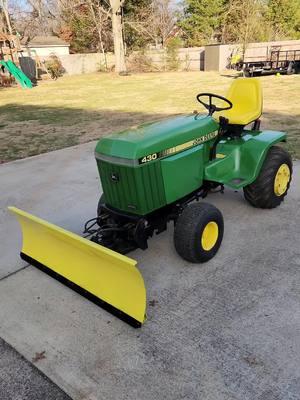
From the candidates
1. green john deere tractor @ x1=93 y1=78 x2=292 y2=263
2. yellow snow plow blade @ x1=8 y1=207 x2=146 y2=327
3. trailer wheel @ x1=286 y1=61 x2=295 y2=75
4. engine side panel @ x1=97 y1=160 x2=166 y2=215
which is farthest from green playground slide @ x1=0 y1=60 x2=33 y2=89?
engine side panel @ x1=97 y1=160 x2=166 y2=215

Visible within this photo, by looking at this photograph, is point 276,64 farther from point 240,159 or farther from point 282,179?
point 240,159

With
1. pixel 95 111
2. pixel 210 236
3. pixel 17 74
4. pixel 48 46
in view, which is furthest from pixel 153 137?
pixel 48 46

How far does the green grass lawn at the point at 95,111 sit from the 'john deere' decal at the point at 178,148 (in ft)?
9.06

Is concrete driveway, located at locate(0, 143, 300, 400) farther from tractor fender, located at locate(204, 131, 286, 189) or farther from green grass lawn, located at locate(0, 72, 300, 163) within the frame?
green grass lawn, located at locate(0, 72, 300, 163)

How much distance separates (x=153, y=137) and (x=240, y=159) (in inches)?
45.4

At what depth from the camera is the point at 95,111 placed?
1055cm

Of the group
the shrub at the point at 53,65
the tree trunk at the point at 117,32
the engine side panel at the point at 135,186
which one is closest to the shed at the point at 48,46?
the shrub at the point at 53,65

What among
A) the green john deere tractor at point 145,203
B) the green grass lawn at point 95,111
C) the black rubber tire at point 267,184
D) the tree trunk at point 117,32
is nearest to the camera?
the green john deere tractor at point 145,203

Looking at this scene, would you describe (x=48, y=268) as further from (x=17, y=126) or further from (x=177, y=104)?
(x=177, y=104)

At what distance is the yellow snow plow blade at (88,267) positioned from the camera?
2354 mm

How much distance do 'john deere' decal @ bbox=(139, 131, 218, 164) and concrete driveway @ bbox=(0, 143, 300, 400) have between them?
89 cm

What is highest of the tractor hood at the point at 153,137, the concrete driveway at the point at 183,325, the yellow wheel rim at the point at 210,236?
the tractor hood at the point at 153,137

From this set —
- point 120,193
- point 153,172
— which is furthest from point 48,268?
point 153,172

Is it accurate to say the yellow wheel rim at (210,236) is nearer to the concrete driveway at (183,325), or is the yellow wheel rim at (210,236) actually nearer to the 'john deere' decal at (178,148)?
the concrete driveway at (183,325)
